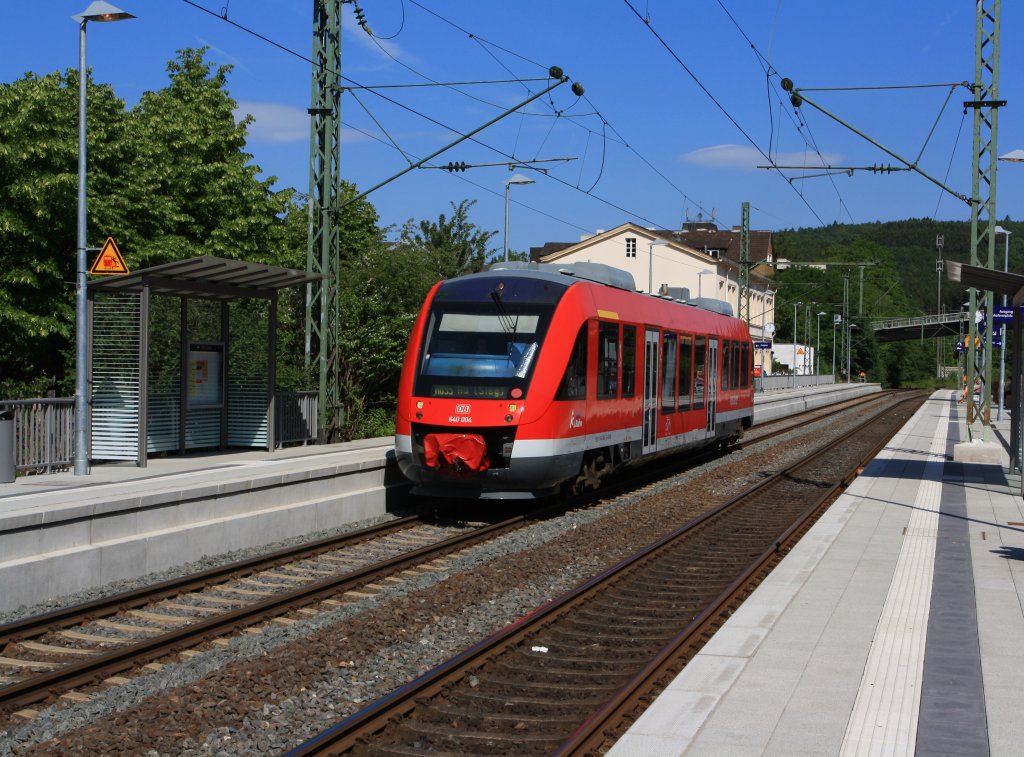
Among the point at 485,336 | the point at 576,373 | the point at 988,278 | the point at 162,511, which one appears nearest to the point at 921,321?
the point at 988,278

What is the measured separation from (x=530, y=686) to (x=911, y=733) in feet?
7.76

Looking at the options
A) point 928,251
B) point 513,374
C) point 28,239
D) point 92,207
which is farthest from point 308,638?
point 928,251

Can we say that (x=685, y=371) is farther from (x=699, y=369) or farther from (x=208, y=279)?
(x=208, y=279)

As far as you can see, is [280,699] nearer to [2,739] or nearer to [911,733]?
[2,739]

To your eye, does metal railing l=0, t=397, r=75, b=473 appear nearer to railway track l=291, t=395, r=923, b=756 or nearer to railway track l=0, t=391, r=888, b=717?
railway track l=0, t=391, r=888, b=717

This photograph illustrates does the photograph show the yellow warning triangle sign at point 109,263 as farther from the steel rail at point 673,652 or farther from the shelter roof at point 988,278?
the shelter roof at point 988,278

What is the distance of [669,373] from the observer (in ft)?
63.7

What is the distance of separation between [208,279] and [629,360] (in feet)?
20.1

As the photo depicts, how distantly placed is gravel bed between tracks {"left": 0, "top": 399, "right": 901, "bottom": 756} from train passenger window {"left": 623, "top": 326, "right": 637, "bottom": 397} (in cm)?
413


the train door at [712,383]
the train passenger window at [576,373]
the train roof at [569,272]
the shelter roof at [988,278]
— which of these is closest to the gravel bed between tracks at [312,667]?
the train passenger window at [576,373]

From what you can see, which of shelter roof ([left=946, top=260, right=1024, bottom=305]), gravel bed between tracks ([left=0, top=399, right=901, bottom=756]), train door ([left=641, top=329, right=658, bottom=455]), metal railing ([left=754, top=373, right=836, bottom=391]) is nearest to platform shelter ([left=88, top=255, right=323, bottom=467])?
train door ([left=641, top=329, right=658, bottom=455])

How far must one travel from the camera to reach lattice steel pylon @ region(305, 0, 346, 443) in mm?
19984

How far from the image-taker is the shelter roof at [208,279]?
49.1ft

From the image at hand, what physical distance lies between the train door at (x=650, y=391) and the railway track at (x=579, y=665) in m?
4.54
